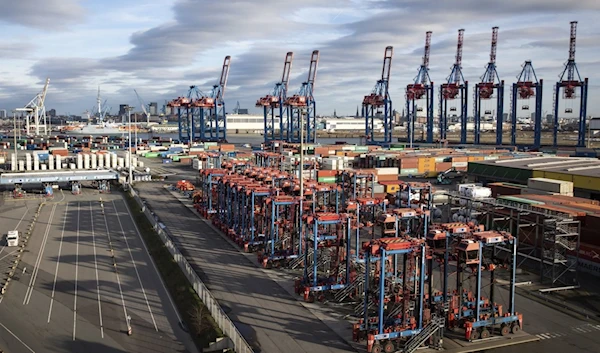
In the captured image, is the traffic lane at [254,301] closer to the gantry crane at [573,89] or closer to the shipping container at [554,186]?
the shipping container at [554,186]

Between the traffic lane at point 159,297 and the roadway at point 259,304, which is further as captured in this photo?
the traffic lane at point 159,297

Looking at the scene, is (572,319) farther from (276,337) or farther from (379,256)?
(276,337)

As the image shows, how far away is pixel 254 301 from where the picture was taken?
2009 cm

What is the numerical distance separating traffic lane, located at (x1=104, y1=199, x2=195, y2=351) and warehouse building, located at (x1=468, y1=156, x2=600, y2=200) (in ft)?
101

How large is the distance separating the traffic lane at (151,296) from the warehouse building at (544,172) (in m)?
30.8

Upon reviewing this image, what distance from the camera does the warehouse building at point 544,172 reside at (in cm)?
3744

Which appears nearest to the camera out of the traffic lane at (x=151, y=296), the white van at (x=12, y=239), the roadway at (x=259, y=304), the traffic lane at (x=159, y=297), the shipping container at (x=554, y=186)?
the roadway at (x=259, y=304)

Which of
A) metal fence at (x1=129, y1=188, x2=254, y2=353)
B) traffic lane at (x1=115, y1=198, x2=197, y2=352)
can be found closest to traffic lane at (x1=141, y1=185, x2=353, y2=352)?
metal fence at (x1=129, y1=188, x2=254, y2=353)

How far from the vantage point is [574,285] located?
22453 mm

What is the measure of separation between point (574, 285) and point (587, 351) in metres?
7.08

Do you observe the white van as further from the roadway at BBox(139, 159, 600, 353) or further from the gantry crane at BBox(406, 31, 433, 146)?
the gantry crane at BBox(406, 31, 433, 146)

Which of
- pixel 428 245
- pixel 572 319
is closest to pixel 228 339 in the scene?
pixel 428 245

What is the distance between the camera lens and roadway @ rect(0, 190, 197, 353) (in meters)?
17.0

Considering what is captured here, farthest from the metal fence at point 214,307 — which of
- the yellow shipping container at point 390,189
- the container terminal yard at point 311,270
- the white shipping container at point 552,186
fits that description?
the white shipping container at point 552,186
